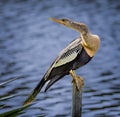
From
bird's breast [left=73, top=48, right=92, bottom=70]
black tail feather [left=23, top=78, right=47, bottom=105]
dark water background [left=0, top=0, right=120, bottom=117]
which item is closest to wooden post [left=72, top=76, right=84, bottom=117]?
bird's breast [left=73, top=48, right=92, bottom=70]

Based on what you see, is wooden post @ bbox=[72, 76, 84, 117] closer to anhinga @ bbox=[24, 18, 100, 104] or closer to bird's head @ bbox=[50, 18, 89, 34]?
anhinga @ bbox=[24, 18, 100, 104]

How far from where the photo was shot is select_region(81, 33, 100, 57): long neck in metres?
7.82

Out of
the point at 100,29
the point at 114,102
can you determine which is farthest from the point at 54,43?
the point at 114,102

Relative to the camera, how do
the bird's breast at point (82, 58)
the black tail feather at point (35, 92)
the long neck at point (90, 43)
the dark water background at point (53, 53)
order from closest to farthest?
1. the black tail feather at point (35, 92)
2. the long neck at point (90, 43)
3. the bird's breast at point (82, 58)
4. the dark water background at point (53, 53)

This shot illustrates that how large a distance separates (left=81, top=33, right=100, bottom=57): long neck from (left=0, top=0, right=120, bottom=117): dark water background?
3107mm

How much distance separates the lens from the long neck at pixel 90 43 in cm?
782

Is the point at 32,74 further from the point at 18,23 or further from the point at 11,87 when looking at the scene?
the point at 18,23

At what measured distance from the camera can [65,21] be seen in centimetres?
791

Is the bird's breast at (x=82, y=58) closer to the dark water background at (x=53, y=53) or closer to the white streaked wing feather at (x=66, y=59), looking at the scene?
the white streaked wing feather at (x=66, y=59)

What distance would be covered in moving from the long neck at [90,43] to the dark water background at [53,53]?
3107 mm

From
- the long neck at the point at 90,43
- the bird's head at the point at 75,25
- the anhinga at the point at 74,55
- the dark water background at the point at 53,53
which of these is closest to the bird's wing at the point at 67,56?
the anhinga at the point at 74,55

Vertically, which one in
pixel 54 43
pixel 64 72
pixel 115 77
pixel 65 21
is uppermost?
pixel 54 43

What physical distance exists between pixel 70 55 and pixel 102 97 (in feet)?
14.3

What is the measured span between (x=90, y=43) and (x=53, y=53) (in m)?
8.67
